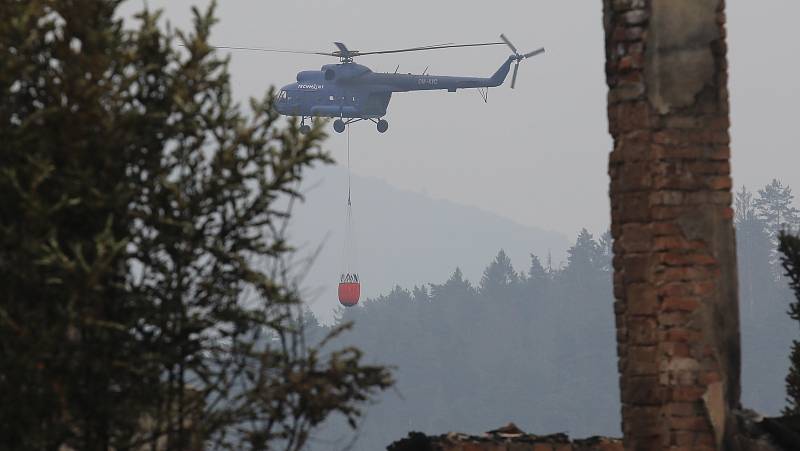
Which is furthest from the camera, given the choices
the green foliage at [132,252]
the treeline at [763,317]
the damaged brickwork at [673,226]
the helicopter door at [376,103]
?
the treeline at [763,317]

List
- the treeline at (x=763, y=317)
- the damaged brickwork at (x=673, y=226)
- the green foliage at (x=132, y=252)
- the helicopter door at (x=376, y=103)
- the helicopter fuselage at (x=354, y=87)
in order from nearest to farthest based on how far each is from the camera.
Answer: the green foliage at (x=132, y=252) < the damaged brickwork at (x=673, y=226) < the helicopter fuselage at (x=354, y=87) < the helicopter door at (x=376, y=103) < the treeline at (x=763, y=317)

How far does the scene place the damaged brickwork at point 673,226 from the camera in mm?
10297

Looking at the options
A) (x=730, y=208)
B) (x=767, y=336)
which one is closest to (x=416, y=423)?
(x=767, y=336)

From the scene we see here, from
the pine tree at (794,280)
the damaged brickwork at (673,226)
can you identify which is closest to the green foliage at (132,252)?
the damaged brickwork at (673,226)

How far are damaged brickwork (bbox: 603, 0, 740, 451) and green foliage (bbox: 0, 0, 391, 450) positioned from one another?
8.38 ft

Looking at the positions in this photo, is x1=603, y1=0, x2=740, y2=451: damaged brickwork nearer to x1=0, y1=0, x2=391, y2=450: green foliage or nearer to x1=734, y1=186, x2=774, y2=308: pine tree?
x1=0, y1=0, x2=391, y2=450: green foliage

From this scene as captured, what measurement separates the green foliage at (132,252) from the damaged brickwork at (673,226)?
255cm

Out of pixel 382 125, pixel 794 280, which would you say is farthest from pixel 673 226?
pixel 382 125

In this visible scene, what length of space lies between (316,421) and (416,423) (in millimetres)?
189126

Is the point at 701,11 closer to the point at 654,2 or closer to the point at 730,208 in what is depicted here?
the point at 654,2

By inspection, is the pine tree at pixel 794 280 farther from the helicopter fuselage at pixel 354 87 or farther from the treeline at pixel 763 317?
the treeline at pixel 763 317

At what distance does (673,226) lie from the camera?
1038cm

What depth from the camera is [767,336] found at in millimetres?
188500

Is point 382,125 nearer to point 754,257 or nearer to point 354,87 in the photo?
point 354,87
